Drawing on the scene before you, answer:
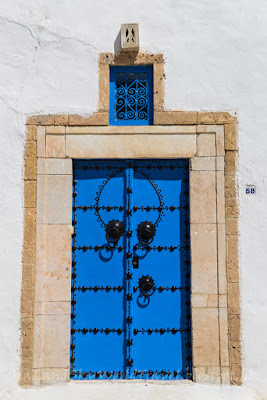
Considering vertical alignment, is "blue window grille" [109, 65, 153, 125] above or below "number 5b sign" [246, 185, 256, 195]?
above

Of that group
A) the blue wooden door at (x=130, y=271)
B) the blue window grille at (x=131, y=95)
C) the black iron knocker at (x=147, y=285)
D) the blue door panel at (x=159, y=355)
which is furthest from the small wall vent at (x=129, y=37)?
the blue door panel at (x=159, y=355)

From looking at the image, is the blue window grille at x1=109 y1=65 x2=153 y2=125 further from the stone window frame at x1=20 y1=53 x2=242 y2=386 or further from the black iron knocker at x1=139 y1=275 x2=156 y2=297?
the black iron knocker at x1=139 y1=275 x2=156 y2=297

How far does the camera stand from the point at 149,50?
16.4ft

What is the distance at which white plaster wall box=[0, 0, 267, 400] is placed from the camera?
4898 mm

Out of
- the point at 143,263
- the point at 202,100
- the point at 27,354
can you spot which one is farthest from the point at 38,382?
the point at 202,100

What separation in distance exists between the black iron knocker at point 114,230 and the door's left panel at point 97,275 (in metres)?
0.04

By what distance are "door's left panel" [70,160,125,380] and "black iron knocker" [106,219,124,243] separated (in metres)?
0.04

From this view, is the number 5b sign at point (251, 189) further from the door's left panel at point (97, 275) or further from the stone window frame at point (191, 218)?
the door's left panel at point (97, 275)

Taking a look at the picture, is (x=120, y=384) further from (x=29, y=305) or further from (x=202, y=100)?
(x=202, y=100)

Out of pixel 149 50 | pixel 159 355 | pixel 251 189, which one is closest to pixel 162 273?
pixel 159 355

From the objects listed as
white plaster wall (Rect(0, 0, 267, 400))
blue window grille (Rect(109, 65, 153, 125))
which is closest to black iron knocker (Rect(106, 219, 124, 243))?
white plaster wall (Rect(0, 0, 267, 400))

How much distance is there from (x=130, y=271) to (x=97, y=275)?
0.28m

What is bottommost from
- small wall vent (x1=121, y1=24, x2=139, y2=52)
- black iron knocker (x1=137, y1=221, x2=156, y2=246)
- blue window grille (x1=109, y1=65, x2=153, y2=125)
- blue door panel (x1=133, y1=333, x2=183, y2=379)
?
blue door panel (x1=133, y1=333, x2=183, y2=379)

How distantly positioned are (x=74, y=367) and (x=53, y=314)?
476mm
